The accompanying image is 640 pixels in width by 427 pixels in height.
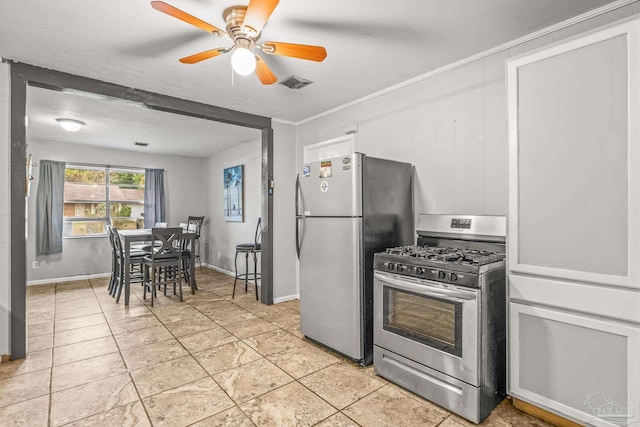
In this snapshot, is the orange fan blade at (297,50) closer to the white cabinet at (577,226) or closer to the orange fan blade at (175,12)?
the orange fan blade at (175,12)

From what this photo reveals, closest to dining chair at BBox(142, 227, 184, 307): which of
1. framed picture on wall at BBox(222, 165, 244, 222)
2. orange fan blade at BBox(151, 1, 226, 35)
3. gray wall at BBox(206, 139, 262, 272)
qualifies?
gray wall at BBox(206, 139, 262, 272)

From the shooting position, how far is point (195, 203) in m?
7.09

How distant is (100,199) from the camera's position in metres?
6.07

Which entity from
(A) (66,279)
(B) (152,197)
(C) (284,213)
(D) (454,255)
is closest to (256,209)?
(C) (284,213)

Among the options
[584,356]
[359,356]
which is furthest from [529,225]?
[359,356]

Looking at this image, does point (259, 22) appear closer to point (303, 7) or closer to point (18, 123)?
point (303, 7)

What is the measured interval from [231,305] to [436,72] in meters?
3.48

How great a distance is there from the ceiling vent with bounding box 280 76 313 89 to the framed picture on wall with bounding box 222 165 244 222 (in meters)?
2.91

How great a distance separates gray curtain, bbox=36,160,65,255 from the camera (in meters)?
5.34

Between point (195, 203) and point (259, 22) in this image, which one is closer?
point (259, 22)

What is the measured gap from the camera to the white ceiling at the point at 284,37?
6.35 ft

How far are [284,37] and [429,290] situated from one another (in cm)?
198

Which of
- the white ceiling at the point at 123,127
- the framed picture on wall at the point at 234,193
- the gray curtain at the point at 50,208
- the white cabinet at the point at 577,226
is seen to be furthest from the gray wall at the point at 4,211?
the white cabinet at the point at 577,226

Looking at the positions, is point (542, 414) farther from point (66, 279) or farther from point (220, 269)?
point (66, 279)
